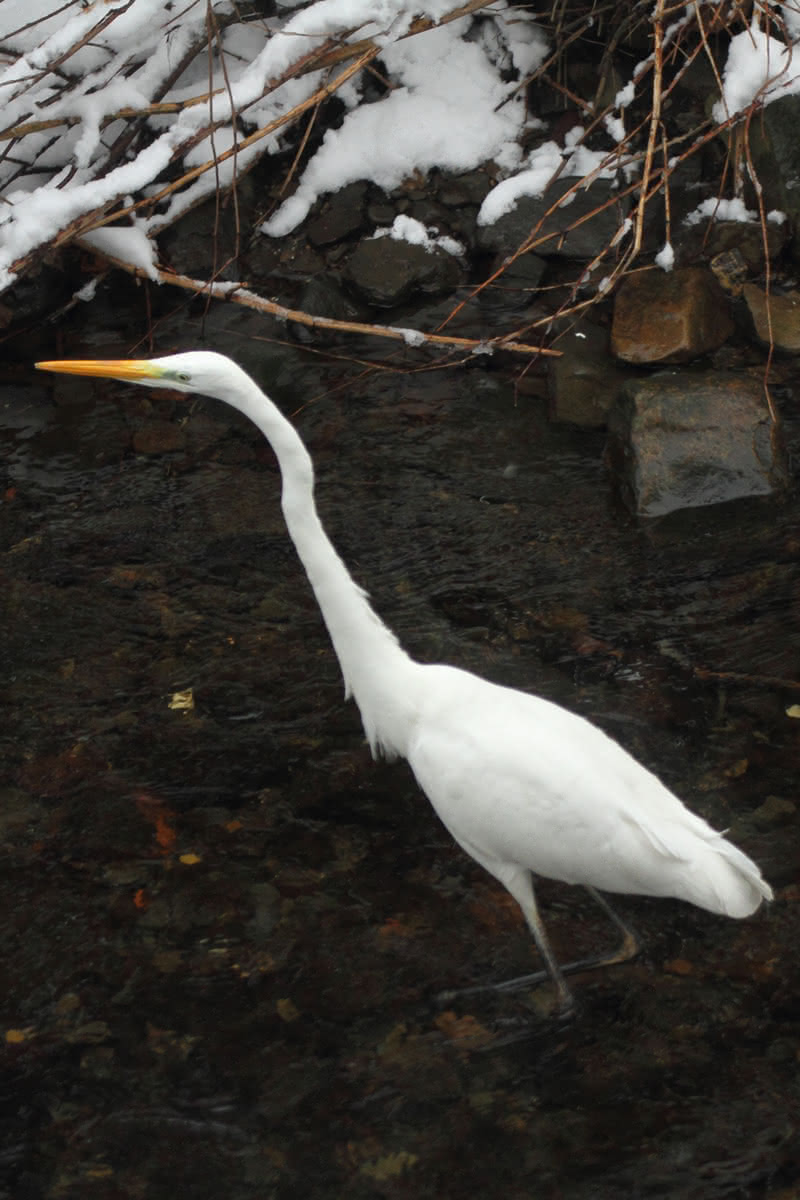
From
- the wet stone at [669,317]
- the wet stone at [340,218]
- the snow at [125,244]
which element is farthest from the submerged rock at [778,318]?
the snow at [125,244]

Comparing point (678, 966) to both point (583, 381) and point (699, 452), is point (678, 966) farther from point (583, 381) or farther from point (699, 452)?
point (583, 381)

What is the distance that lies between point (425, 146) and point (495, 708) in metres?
3.93

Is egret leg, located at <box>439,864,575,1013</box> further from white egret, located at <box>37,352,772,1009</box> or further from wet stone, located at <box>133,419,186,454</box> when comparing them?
wet stone, located at <box>133,419,186,454</box>

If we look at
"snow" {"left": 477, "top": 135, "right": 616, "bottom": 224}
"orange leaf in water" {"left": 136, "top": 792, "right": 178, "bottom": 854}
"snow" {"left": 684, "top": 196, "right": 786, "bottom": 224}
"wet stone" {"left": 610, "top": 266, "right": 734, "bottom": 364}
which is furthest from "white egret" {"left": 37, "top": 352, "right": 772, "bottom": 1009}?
"snow" {"left": 684, "top": 196, "right": 786, "bottom": 224}

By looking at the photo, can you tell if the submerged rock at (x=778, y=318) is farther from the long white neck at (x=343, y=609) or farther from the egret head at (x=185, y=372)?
the egret head at (x=185, y=372)

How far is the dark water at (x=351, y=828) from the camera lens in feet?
8.79

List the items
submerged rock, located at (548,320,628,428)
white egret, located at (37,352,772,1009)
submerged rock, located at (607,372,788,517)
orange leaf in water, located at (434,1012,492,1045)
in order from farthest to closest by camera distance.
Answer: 1. submerged rock, located at (548,320,628,428)
2. submerged rock, located at (607,372,788,517)
3. orange leaf in water, located at (434,1012,492,1045)
4. white egret, located at (37,352,772,1009)

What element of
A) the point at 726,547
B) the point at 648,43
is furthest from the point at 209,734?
the point at 648,43

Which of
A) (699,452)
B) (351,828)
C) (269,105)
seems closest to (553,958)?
(351,828)

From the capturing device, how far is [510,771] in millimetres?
2852

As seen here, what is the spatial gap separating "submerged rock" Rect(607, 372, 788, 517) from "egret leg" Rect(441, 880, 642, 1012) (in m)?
1.82

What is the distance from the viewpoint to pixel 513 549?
4465mm

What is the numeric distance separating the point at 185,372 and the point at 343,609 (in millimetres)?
728

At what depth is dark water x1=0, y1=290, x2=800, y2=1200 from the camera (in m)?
2.68
